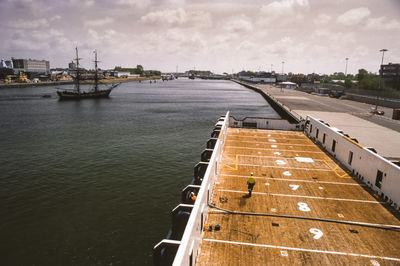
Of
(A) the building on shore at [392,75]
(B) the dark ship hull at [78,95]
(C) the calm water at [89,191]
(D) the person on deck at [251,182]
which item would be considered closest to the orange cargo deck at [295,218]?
(D) the person on deck at [251,182]

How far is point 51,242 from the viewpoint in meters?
16.6

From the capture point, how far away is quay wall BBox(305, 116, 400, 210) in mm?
15209

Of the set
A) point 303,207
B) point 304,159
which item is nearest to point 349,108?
point 304,159

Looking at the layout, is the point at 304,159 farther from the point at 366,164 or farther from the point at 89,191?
the point at 89,191

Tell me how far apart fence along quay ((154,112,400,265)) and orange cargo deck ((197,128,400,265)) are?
0.05m

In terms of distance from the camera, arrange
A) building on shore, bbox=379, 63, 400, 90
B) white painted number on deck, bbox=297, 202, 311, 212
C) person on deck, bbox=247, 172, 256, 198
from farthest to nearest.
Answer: building on shore, bbox=379, 63, 400, 90, person on deck, bbox=247, 172, 256, 198, white painted number on deck, bbox=297, 202, 311, 212

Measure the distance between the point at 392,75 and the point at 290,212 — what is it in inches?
7269

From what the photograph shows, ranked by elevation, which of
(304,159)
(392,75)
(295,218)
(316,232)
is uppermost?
(392,75)

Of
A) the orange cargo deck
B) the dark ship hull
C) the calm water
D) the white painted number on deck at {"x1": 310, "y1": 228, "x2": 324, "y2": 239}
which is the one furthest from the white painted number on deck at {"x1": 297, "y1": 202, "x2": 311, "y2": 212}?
the dark ship hull

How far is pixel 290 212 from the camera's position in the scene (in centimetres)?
1453

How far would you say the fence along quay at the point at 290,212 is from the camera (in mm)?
11039

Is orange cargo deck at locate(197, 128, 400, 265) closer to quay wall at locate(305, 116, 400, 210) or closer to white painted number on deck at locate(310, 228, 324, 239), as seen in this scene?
white painted number on deck at locate(310, 228, 324, 239)

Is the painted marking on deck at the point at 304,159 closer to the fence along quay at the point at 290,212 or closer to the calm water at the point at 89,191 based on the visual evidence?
the fence along quay at the point at 290,212

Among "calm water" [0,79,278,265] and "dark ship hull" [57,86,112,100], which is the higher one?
"dark ship hull" [57,86,112,100]
